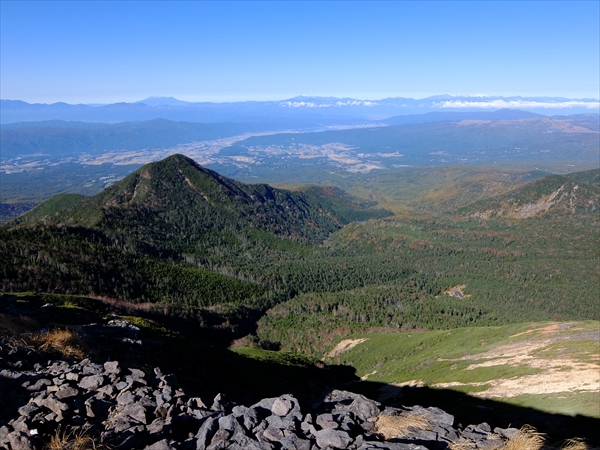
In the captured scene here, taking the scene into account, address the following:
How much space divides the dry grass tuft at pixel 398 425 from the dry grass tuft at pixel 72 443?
42.0ft

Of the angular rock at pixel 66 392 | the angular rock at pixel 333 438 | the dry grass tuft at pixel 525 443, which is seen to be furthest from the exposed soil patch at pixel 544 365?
the angular rock at pixel 66 392

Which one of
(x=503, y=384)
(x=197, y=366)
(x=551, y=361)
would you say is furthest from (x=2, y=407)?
(x=551, y=361)

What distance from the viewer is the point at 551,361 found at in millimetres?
70812

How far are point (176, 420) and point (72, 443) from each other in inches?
182

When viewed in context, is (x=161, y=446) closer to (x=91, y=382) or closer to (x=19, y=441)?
(x=19, y=441)

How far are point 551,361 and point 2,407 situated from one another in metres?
87.6

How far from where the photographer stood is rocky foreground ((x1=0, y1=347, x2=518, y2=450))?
597 inches

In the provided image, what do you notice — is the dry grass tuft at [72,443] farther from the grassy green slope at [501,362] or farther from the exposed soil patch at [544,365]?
the exposed soil patch at [544,365]

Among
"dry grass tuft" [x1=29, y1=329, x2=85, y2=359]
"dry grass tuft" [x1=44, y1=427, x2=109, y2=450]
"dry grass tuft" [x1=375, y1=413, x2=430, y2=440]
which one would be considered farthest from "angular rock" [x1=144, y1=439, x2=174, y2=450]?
"dry grass tuft" [x1=29, y1=329, x2=85, y2=359]

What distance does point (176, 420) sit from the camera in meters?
17.0

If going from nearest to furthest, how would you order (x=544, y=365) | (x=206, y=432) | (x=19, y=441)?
(x=19, y=441) < (x=206, y=432) < (x=544, y=365)

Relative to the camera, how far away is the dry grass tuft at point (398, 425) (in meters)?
17.2

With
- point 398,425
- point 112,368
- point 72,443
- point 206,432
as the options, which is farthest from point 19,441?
point 398,425

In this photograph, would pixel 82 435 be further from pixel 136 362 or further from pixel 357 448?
pixel 136 362
